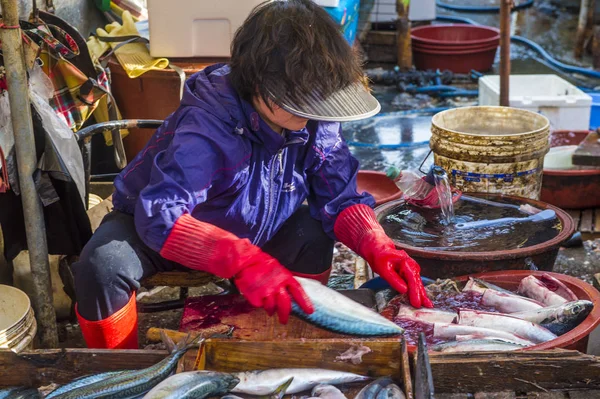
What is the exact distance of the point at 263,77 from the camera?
9.36ft

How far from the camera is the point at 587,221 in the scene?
5.31m

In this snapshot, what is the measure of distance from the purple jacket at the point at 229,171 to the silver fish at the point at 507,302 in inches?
28.4

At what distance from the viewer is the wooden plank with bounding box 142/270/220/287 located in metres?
3.36

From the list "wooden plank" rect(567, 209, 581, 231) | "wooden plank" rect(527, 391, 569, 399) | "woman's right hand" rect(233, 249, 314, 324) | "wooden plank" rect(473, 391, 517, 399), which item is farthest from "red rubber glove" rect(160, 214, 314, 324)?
"wooden plank" rect(567, 209, 581, 231)

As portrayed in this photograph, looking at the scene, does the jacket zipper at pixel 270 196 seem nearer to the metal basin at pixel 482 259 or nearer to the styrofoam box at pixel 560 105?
the metal basin at pixel 482 259

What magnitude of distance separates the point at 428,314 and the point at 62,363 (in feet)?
4.75

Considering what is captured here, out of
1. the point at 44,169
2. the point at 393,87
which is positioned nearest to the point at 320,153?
the point at 44,169

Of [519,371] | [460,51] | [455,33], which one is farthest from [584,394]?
[455,33]

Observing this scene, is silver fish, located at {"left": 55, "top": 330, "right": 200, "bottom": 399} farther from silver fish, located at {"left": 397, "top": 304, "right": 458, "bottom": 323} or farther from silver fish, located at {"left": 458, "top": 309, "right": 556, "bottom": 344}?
silver fish, located at {"left": 458, "top": 309, "right": 556, "bottom": 344}

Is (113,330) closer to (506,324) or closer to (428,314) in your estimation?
(428,314)

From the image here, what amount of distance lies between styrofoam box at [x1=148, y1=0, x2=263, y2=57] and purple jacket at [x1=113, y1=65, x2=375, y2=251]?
6.37 feet

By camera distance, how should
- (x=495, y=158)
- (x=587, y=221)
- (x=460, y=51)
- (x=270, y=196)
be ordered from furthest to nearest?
(x=460, y=51)
(x=587, y=221)
(x=495, y=158)
(x=270, y=196)

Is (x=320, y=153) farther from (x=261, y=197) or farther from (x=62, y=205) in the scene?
(x=62, y=205)

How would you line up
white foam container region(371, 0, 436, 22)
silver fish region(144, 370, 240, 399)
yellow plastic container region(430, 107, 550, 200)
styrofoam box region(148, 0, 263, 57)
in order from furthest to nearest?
white foam container region(371, 0, 436, 22), styrofoam box region(148, 0, 263, 57), yellow plastic container region(430, 107, 550, 200), silver fish region(144, 370, 240, 399)
